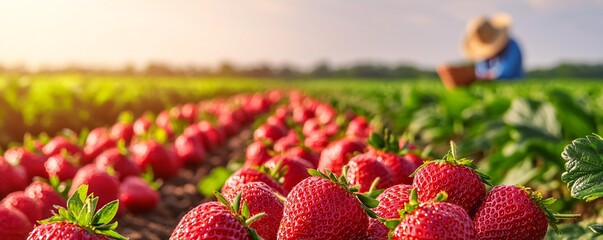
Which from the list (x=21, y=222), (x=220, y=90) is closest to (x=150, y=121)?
(x=21, y=222)

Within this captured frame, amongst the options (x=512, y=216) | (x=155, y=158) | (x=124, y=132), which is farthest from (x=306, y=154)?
(x=124, y=132)

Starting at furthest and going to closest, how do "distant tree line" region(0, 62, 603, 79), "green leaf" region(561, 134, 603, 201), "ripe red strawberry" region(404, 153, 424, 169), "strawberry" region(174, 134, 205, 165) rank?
"distant tree line" region(0, 62, 603, 79)
"strawberry" region(174, 134, 205, 165)
"ripe red strawberry" region(404, 153, 424, 169)
"green leaf" region(561, 134, 603, 201)

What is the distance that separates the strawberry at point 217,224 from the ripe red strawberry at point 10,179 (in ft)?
7.12

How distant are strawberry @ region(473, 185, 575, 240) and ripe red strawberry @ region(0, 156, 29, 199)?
2623 millimetres

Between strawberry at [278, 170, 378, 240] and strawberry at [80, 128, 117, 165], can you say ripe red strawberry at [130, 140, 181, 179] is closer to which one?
strawberry at [80, 128, 117, 165]

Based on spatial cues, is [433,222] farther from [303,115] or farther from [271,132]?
[303,115]

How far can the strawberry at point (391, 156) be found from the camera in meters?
2.42

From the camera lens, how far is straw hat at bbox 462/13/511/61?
2278 centimetres

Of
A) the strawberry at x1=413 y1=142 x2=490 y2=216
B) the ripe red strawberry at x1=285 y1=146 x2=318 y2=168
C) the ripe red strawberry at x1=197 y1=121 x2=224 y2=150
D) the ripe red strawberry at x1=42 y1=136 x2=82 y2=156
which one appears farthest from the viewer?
the ripe red strawberry at x1=197 y1=121 x2=224 y2=150

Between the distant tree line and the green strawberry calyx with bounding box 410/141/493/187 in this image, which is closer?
the green strawberry calyx with bounding box 410/141/493/187

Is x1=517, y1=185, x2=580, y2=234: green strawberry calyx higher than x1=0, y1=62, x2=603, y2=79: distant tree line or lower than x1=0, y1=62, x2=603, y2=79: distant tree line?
higher

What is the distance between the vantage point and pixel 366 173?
7.32ft

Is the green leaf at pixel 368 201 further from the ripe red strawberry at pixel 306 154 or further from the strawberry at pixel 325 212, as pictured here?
the ripe red strawberry at pixel 306 154

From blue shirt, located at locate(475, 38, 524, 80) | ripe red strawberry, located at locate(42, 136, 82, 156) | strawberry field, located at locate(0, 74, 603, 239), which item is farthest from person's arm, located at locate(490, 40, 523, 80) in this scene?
ripe red strawberry, located at locate(42, 136, 82, 156)
